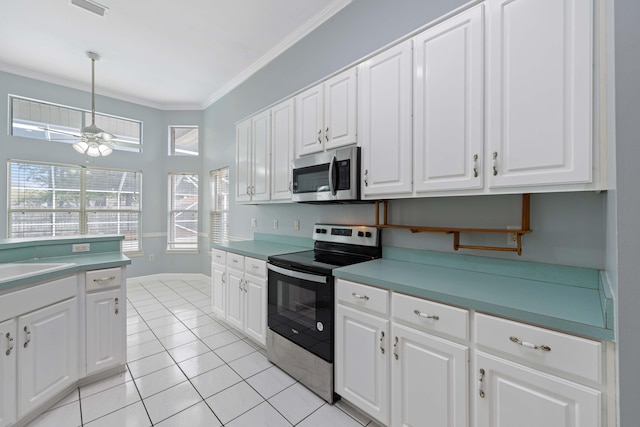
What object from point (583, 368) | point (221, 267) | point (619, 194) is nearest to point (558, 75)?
point (619, 194)

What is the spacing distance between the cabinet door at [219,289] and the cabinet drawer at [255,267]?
1.69ft

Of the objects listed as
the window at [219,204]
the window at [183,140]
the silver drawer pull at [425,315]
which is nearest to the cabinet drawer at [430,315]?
the silver drawer pull at [425,315]

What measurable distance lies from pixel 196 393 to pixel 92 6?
374 centimetres

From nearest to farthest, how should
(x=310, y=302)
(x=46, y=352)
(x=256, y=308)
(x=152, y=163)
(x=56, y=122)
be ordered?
(x=46, y=352) → (x=310, y=302) → (x=256, y=308) → (x=56, y=122) → (x=152, y=163)

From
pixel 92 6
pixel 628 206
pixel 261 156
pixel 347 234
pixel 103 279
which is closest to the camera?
pixel 628 206

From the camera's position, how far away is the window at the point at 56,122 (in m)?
4.01

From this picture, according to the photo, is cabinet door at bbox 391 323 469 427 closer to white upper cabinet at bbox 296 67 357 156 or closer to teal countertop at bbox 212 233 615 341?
teal countertop at bbox 212 233 615 341

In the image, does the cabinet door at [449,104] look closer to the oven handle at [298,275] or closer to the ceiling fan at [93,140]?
the oven handle at [298,275]

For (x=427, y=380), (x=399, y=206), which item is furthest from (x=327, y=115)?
(x=427, y=380)

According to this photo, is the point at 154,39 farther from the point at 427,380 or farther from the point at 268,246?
the point at 427,380

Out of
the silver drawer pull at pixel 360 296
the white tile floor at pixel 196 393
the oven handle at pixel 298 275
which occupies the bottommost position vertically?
the white tile floor at pixel 196 393

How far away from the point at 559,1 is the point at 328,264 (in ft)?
6.05

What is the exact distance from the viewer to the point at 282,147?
110 inches

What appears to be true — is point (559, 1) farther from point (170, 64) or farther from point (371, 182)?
point (170, 64)
